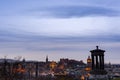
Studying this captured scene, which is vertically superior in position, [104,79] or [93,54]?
[93,54]

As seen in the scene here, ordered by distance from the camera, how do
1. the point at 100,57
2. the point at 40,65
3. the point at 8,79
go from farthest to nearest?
1. the point at 40,65
2. the point at 100,57
3. the point at 8,79

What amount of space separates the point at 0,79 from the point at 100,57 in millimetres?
16892

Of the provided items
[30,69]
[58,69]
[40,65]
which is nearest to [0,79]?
[30,69]

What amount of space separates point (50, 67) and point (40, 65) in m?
13.9

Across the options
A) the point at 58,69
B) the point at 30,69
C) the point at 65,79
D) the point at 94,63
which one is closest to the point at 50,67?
the point at 58,69

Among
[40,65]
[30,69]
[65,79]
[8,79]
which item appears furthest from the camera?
[40,65]

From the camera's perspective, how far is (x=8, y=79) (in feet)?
206

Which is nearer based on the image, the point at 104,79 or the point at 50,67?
the point at 104,79

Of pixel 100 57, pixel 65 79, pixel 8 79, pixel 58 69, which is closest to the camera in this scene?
pixel 8 79

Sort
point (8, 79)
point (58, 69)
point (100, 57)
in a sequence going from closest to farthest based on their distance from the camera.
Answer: point (8, 79), point (100, 57), point (58, 69)

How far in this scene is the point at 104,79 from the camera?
63.4 m

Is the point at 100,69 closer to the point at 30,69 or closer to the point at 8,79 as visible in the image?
the point at 8,79

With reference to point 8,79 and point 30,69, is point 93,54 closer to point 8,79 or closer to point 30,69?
point 8,79

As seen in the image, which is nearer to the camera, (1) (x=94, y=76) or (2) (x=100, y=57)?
(1) (x=94, y=76)
